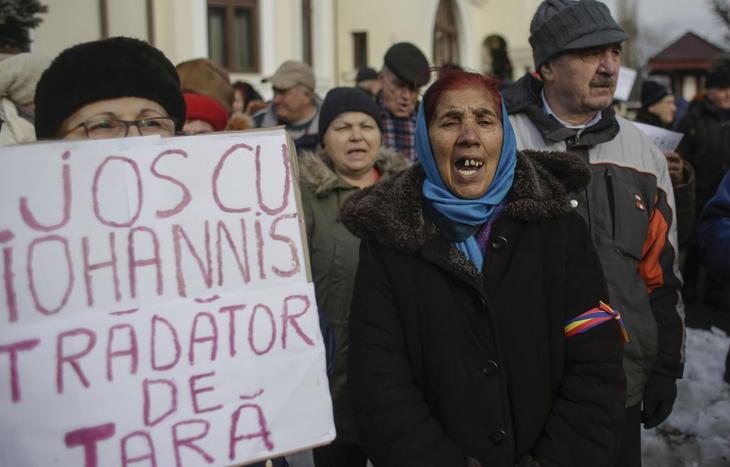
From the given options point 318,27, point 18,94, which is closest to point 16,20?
point 18,94

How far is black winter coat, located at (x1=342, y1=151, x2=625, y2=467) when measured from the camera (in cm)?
189

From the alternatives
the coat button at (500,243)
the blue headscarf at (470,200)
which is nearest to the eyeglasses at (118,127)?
the blue headscarf at (470,200)

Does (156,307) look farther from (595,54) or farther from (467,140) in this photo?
(595,54)

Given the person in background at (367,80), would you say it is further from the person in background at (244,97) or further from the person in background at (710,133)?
the person in background at (710,133)

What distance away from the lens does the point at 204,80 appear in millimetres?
4199

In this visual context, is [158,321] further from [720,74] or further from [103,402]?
[720,74]

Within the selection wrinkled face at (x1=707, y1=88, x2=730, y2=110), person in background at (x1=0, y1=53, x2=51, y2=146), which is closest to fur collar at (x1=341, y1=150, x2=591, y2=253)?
person in background at (x1=0, y1=53, x2=51, y2=146)

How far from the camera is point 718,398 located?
438 cm

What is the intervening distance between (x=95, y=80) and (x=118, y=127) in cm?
14

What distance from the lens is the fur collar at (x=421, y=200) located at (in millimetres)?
1925

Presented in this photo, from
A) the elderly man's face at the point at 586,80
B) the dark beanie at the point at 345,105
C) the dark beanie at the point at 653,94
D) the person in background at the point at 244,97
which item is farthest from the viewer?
the person in background at the point at 244,97

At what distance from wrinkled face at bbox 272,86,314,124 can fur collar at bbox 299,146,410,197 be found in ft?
6.48

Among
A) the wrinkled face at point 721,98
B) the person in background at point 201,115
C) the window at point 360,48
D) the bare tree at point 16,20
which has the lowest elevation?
the person in background at point 201,115

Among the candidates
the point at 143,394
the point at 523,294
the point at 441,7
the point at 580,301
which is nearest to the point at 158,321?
the point at 143,394
